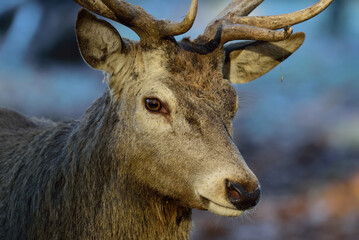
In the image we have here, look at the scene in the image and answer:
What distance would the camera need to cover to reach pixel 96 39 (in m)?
3.42

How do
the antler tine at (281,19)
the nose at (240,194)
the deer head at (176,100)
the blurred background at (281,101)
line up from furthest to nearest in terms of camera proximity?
the blurred background at (281,101), the antler tine at (281,19), the deer head at (176,100), the nose at (240,194)

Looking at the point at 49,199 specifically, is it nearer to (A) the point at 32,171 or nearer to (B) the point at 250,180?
(A) the point at 32,171

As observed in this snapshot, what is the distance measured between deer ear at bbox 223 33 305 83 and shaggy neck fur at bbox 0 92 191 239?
3.38 feet

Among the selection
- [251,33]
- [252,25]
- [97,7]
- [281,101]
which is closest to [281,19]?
[252,25]

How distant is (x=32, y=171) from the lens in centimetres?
384

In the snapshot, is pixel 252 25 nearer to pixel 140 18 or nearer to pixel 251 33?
pixel 251 33

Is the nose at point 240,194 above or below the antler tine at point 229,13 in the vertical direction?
below

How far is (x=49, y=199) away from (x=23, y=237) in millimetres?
330

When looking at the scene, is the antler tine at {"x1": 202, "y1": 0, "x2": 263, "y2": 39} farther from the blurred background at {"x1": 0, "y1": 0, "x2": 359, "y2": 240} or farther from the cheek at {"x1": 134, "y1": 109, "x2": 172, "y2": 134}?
the blurred background at {"x1": 0, "y1": 0, "x2": 359, "y2": 240}

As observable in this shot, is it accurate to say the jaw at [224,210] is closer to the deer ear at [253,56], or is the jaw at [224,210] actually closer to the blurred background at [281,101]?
the deer ear at [253,56]

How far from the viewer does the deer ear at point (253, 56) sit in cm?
408

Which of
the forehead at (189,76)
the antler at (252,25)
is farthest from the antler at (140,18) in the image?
the antler at (252,25)

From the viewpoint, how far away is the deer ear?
4082mm

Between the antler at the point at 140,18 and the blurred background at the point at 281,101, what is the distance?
15.5 feet
